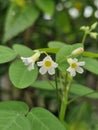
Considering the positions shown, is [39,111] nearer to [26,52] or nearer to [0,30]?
[26,52]

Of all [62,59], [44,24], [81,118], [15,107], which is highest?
[62,59]

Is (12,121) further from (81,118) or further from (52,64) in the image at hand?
(81,118)

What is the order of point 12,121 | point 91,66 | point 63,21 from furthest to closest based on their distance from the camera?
1. point 63,21
2. point 91,66
3. point 12,121

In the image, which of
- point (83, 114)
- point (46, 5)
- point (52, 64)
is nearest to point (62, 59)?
point (52, 64)

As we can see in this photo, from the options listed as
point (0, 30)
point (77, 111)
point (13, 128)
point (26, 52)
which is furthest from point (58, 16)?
point (13, 128)

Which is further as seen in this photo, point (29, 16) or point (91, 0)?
point (91, 0)

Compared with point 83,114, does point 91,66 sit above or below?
above

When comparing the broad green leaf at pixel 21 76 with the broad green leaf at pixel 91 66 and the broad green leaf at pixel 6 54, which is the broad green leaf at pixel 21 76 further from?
the broad green leaf at pixel 91 66
